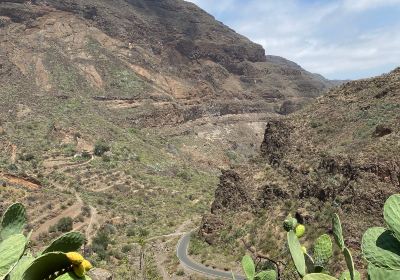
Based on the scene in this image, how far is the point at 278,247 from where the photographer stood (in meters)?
33.4

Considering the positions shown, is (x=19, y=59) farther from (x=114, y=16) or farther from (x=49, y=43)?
(x=114, y=16)

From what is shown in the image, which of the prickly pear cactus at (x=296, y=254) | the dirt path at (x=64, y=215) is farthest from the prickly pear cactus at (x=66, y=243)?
the dirt path at (x=64, y=215)

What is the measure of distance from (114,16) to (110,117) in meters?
43.0

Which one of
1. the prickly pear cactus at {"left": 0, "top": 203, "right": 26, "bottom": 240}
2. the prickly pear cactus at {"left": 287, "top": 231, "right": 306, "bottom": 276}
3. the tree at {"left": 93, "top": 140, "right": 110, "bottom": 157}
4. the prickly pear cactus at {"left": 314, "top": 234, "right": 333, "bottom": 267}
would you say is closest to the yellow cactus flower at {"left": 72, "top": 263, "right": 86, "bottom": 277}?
the prickly pear cactus at {"left": 0, "top": 203, "right": 26, "bottom": 240}

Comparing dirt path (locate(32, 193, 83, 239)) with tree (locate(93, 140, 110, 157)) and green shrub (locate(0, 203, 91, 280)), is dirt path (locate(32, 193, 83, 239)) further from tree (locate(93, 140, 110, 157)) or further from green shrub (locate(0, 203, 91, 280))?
green shrub (locate(0, 203, 91, 280))

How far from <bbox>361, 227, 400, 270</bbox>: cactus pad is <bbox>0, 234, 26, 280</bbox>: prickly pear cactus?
238cm

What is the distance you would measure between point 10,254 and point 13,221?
2.37 feet

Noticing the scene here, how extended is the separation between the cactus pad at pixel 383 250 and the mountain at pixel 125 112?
32.2 m

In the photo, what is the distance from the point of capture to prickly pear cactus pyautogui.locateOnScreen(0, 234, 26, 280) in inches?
131

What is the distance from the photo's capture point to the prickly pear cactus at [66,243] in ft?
10.2

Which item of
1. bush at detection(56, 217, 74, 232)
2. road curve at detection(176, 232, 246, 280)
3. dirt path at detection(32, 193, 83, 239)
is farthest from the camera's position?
bush at detection(56, 217, 74, 232)

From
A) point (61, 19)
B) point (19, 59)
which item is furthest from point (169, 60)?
point (19, 59)

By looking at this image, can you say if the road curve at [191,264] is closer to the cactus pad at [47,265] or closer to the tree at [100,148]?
the tree at [100,148]

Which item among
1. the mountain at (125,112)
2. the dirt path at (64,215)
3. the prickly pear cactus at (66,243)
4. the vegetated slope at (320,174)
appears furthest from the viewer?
the mountain at (125,112)
